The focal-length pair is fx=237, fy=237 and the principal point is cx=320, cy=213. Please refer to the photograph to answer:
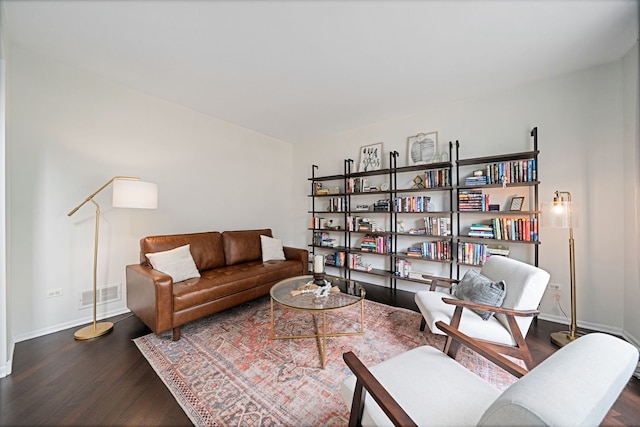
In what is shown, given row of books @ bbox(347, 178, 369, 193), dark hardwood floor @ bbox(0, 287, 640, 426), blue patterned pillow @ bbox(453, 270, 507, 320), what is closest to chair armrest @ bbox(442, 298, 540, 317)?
blue patterned pillow @ bbox(453, 270, 507, 320)

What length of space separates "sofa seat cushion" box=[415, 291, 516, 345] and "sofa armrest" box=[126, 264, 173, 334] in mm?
2256

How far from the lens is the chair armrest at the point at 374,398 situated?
85cm

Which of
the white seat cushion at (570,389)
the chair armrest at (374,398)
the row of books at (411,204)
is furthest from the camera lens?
the row of books at (411,204)

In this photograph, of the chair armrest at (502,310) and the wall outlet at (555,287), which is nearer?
the chair armrest at (502,310)

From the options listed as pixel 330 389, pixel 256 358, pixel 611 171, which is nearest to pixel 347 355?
pixel 330 389

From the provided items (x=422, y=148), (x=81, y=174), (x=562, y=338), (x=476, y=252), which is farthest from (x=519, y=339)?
(x=81, y=174)

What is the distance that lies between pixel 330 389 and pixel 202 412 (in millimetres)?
802

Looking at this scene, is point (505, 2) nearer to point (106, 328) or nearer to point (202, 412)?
point (202, 412)

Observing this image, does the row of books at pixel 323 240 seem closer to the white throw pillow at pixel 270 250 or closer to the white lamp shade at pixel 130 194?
the white throw pillow at pixel 270 250

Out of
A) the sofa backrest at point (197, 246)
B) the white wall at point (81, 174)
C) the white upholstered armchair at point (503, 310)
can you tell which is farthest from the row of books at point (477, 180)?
the white wall at point (81, 174)

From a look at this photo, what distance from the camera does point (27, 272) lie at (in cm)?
224

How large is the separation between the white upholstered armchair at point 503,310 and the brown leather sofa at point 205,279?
1927 millimetres

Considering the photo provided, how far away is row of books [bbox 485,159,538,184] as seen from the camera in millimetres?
2623

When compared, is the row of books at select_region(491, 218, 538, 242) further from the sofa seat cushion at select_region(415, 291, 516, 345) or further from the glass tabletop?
the glass tabletop
